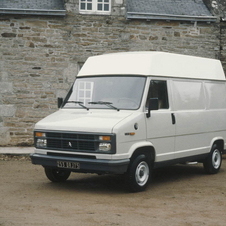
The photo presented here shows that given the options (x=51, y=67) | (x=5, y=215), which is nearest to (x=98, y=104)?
(x=5, y=215)

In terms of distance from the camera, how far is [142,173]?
8570 millimetres

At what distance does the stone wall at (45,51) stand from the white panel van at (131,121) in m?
5.70

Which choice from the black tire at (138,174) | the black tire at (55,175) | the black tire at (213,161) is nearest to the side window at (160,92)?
the black tire at (138,174)

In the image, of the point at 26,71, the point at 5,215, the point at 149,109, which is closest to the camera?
the point at 5,215

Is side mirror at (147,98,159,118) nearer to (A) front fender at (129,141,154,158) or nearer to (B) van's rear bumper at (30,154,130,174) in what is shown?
(A) front fender at (129,141,154,158)

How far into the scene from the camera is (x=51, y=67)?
15.4m

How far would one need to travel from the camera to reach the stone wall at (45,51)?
1512 centimetres

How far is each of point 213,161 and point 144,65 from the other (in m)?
3.10

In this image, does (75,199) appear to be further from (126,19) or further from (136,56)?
(126,19)

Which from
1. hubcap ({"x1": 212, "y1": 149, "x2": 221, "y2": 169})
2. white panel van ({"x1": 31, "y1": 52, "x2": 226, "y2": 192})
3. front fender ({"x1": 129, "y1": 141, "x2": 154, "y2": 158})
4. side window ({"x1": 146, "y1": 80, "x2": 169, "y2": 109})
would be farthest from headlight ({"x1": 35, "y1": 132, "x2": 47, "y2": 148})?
hubcap ({"x1": 212, "y1": 149, "x2": 221, "y2": 169})

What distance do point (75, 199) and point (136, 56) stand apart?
3031 millimetres

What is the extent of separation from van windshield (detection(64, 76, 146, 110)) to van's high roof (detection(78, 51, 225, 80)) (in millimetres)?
151

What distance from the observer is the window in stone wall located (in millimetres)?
15711

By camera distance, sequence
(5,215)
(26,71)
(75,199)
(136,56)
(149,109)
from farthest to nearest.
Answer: (26,71) < (136,56) < (149,109) < (75,199) < (5,215)
